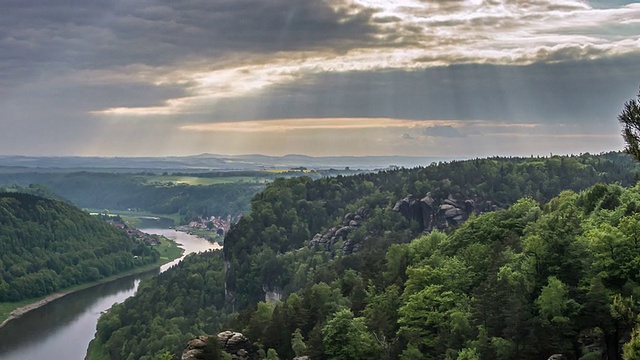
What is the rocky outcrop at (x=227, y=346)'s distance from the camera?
56062 millimetres

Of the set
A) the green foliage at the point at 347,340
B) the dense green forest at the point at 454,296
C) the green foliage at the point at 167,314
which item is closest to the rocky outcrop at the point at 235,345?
the dense green forest at the point at 454,296

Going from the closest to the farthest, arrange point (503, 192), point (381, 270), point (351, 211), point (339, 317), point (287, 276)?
1. point (339, 317)
2. point (381, 270)
3. point (287, 276)
4. point (503, 192)
5. point (351, 211)

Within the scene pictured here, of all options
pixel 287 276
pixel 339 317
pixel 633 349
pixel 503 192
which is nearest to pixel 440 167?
pixel 503 192

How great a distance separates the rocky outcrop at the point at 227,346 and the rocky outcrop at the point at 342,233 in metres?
74.5

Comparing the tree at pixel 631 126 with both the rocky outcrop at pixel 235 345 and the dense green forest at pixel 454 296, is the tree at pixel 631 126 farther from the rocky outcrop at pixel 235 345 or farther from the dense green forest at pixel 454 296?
the rocky outcrop at pixel 235 345

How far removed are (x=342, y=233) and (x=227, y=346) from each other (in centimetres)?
8587

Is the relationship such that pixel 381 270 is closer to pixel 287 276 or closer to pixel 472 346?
pixel 472 346

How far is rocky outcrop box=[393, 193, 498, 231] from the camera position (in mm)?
133625

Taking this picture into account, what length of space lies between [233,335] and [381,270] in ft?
67.3

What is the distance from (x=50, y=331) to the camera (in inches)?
5837

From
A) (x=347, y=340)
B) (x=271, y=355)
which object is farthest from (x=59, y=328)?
(x=347, y=340)

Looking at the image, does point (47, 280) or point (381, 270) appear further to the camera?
point (47, 280)

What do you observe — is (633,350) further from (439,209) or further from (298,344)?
(439,209)

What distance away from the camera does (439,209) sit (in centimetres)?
13625
